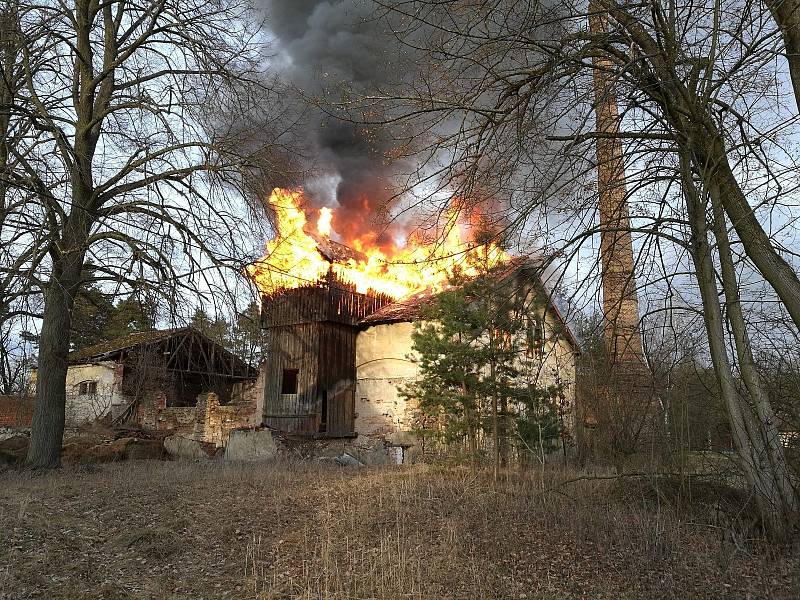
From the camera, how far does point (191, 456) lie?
1870 cm

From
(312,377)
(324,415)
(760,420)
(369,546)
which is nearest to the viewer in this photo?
(760,420)

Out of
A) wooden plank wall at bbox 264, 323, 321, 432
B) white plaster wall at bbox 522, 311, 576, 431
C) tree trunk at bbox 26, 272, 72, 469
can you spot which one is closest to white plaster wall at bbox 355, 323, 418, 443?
wooden plank wall at bbox 264, 323, 321, 432

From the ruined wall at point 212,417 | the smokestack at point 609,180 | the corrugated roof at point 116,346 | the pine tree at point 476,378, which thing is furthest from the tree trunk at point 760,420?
the corrugated roof at point 116,346

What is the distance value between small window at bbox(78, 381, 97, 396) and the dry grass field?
19.3 m

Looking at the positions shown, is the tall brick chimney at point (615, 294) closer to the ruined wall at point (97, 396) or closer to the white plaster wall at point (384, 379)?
the white plaster wall at point (384, 379)

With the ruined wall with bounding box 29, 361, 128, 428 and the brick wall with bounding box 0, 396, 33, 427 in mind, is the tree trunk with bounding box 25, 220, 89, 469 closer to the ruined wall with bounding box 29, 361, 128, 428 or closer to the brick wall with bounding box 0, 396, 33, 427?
the ruined wall with bounding box 29, 361, 128, 428

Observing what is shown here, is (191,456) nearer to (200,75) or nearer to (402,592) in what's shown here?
(200,75)

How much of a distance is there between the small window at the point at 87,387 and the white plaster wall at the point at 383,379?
13.8 metres

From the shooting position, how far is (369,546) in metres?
7.41

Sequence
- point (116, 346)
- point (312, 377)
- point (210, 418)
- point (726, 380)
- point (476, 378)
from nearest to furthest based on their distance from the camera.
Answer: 1. point (726, 380)
2. point (476, 378)
3. point (312, 377)
4. point (210, 418)
5. point (116, 346)

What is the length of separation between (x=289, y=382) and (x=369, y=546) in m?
15.4

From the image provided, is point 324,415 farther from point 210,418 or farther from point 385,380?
point 210,418

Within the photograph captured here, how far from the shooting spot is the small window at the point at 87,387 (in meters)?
28.1

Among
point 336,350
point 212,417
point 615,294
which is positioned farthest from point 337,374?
point 615,294
